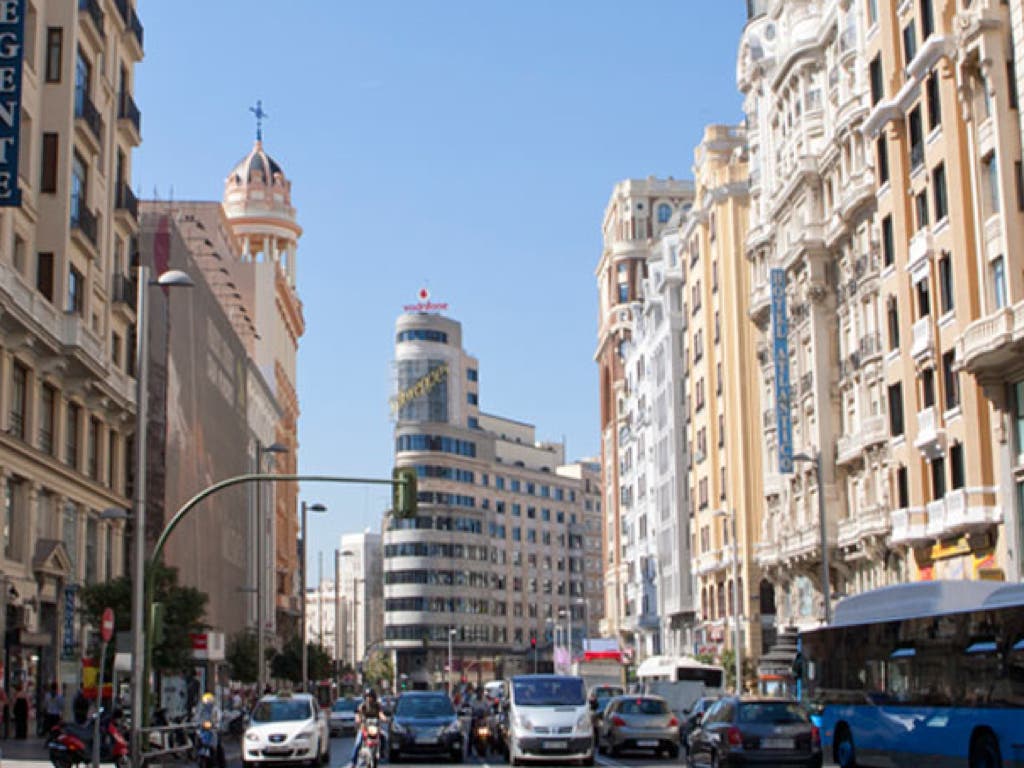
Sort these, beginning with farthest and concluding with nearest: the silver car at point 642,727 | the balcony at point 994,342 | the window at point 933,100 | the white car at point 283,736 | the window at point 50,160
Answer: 1. the window at point 933,100
2. the window at point 50,160
3. the balcony at point 994,342
4. the silver car at point 642,727
5. the white car at point 283,736

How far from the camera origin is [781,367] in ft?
202

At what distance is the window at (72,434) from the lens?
4141cm

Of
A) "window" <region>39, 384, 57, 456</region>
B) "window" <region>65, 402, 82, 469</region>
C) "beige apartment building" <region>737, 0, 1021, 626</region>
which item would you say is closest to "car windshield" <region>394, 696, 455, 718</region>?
"window" <region>39, 384, 57, 456</region>

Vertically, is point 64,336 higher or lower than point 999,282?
lower

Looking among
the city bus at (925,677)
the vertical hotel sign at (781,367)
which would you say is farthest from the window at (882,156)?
the city bus at (925,677)

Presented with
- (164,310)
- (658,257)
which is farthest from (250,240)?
(164,310)

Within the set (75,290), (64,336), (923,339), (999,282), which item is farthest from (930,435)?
(75,290)

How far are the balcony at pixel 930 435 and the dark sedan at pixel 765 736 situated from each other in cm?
1989

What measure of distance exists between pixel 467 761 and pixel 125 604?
1079cm

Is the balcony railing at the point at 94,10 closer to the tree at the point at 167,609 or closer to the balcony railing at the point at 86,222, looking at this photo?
the balcony railing at the point at 86,222

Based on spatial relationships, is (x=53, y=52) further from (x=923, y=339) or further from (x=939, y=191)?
(x=923, y=339)

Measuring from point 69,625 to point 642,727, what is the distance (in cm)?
1689

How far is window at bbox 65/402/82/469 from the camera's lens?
41406mm

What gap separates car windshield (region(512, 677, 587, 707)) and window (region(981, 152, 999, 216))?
17851mm
